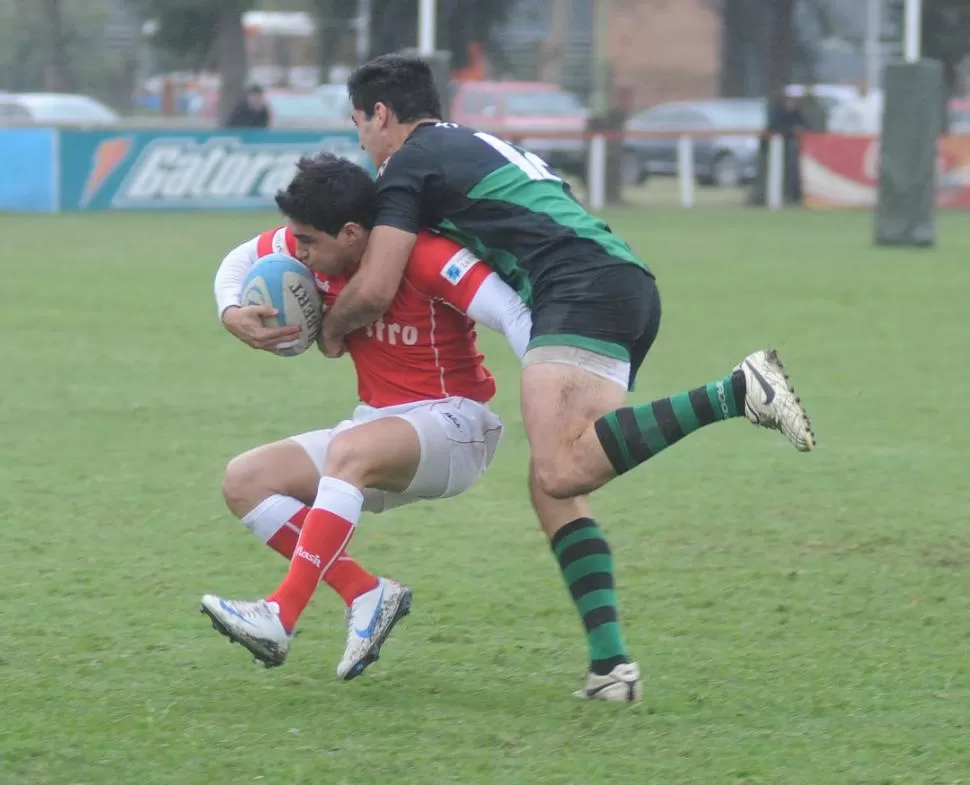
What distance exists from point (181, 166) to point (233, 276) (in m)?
20.4

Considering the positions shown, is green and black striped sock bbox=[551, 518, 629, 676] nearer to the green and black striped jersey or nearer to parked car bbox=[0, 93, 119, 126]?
the green and black striped jersey

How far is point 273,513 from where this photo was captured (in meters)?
5.12

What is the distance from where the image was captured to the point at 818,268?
18.5m

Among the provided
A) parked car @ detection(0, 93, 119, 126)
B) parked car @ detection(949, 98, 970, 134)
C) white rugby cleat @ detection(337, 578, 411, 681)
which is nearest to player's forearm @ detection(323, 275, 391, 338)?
white rugby cleat @ detection(337, 578, 411, 681)

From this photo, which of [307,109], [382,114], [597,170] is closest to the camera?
[382,114]

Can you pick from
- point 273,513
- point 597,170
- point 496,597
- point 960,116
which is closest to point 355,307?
point 273,513

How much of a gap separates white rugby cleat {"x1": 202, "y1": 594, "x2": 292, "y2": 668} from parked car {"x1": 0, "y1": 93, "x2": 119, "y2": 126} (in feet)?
117

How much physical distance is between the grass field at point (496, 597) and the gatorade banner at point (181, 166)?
12436mm

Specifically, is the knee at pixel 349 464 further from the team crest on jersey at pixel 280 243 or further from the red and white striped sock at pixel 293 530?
the team crest on jersey at pixel 280 243

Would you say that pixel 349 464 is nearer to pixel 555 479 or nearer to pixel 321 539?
pixel 321 539

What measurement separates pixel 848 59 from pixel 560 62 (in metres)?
9.92

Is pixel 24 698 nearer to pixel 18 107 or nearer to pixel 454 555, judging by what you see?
pixel 454 555

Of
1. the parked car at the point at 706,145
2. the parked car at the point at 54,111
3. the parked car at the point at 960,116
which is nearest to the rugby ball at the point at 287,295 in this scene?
the parked car at the point at 706,145

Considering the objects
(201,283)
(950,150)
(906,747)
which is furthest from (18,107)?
(906,747)
